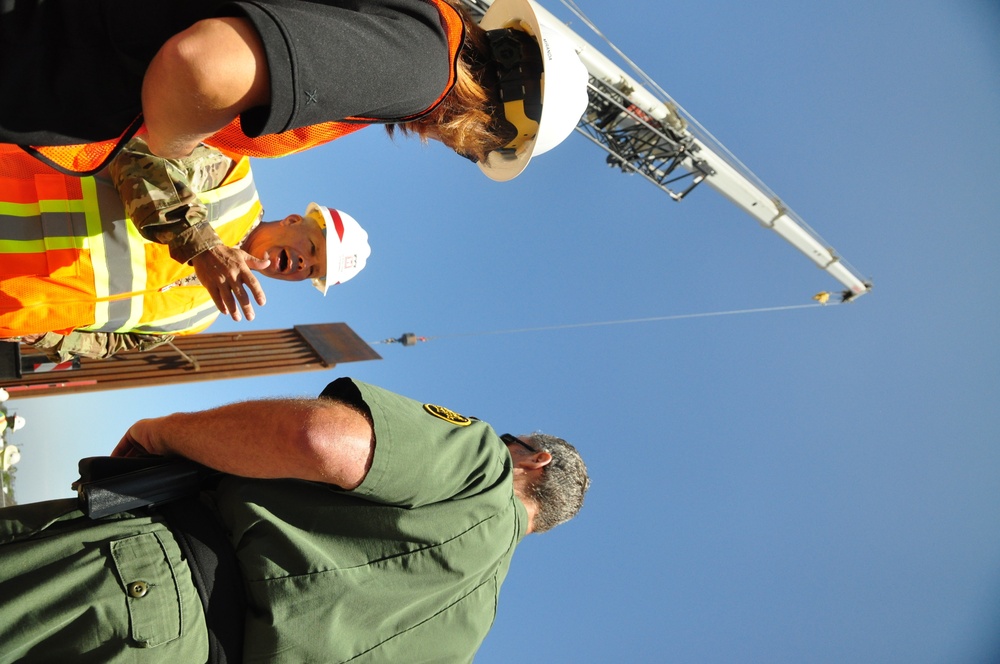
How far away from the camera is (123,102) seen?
5.03 ft

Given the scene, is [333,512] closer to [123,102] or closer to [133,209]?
[123,102]

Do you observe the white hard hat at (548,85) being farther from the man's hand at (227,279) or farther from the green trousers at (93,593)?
the green trousers at (93,593)

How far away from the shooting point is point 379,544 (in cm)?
194

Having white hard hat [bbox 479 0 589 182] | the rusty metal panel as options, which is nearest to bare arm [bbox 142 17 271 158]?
white hard hat [bbox 479 0 589 182]

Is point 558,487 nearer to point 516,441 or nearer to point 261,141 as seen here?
point 516,441

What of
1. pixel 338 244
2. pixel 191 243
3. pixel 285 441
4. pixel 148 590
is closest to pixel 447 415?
pixel 285 441

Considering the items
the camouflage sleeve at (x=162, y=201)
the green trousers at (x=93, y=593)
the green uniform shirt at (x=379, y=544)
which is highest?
the camouflage sleeve at (x=162, y=201)

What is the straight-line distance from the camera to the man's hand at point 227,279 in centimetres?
240

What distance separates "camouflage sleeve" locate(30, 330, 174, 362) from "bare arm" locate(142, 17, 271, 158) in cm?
281

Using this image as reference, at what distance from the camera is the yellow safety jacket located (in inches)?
100

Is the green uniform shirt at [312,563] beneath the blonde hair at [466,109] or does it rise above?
beneath

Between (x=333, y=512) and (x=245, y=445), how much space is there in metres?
0.34

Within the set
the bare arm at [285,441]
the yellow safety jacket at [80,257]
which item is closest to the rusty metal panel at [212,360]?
the yellow safety jacket at [80,257]

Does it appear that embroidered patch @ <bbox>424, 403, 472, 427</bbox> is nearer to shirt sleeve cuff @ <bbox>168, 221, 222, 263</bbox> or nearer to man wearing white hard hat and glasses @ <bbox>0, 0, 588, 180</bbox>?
man wearing white hard hat and glasses @ <bbox>0, 0, 588, 180</bbox>
